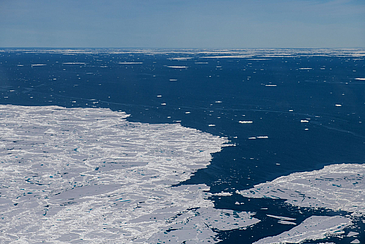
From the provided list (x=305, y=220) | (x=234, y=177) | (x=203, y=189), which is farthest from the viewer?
(x=234, y=177)

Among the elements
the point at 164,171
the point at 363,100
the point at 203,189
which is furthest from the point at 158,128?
the point at 363,100

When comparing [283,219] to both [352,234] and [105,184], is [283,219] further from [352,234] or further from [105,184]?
[105,184]

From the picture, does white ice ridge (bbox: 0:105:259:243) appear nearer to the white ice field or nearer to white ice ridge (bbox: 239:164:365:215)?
the white ice field

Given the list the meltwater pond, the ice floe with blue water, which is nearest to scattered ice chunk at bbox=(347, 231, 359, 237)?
the meltwater pond

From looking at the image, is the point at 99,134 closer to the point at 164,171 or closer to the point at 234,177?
the point at 164,171

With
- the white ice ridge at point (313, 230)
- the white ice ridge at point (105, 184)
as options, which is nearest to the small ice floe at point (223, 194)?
the white ice ridge at point (105, 184)
